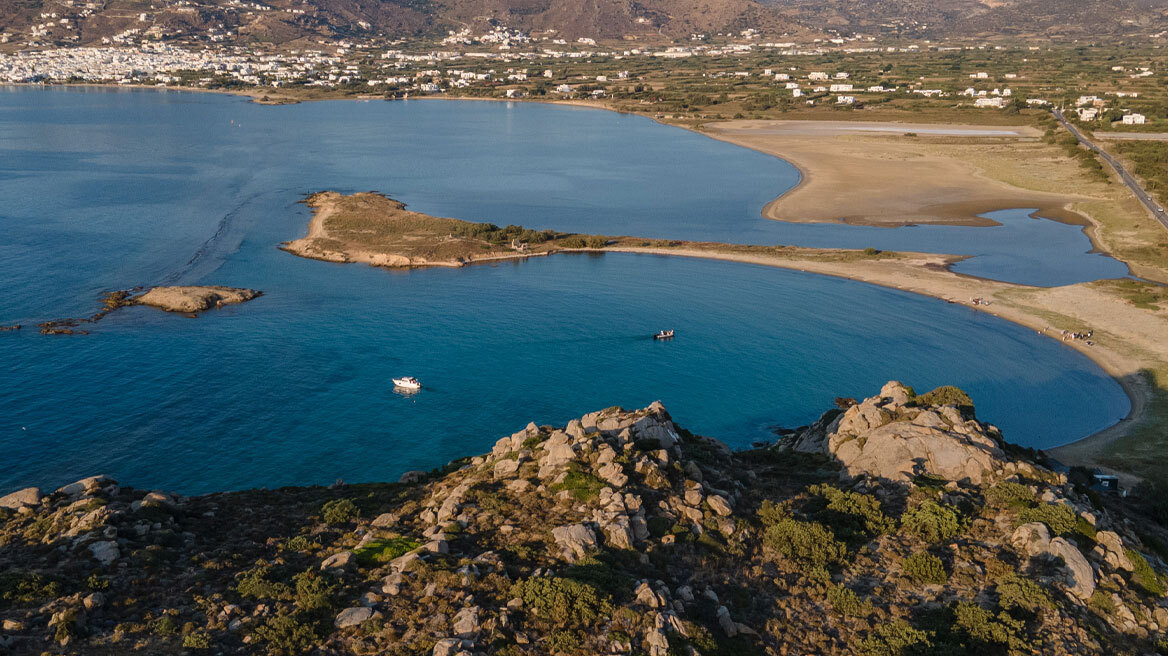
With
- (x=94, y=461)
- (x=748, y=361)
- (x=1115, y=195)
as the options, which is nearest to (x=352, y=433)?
(x=94, y=461)

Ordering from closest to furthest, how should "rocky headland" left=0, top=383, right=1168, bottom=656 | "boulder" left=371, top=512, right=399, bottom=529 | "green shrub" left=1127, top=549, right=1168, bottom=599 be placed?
"rocky headland" left=0, top=383, right=1168, bottom=656
"green shrub" left=1127, top=549, right=1168, bottom=599
"boulder" left=371, top=512, right=399, bottom=529

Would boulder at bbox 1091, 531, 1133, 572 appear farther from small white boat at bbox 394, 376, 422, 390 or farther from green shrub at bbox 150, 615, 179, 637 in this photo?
small white boat at bbox 394, 376, 422, 390

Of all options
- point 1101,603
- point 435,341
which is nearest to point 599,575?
point 1101,603

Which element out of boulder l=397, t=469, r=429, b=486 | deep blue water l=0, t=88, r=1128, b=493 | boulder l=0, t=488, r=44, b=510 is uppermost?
boulder l=0, t=488, r=44, b=510

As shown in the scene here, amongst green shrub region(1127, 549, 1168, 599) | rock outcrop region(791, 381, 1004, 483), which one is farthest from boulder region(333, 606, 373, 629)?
green shrub region(1127, 549, 1168, 599)

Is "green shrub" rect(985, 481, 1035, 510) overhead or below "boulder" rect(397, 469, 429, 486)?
overhead

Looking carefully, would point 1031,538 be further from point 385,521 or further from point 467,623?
point 385,521
